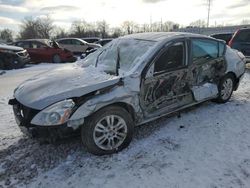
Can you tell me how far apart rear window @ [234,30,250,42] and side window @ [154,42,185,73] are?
279 inches

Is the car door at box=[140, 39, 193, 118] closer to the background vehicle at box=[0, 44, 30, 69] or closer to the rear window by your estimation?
the rear window

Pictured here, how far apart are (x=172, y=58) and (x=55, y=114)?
6.79 feet

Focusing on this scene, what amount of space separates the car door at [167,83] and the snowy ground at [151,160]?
1.43 feet

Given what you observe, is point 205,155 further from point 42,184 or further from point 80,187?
point 42,184

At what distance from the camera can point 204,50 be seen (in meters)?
5.09

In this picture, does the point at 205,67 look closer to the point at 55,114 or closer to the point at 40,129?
the point at 55,114

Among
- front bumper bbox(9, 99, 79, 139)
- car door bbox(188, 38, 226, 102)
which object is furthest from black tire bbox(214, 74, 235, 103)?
front bumper bbox(9, 99, 79, 139)

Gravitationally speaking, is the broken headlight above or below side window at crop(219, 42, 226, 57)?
below

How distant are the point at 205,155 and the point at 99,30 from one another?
6507cm

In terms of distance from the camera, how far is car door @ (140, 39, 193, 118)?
13.4ft

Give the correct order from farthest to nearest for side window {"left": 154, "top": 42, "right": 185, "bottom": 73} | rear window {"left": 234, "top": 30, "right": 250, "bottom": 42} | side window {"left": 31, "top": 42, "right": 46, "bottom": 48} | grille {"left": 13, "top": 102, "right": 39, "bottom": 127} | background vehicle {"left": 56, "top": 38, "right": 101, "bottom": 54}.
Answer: background vehicle {"left": 56, "top": 38, "right": 101, "bottom": 54}, side window {"left": 31, "top": 42, "right": 46, "bottom": 48}, rear window {"left": 234, "top": 30, "right": 250, "bottom": 42}, side window {"left": 154, "top": 42, "right": 185, "bottom": 73}, grille {"left": 13, "top": 102, "right": 39, "bottom": 127}

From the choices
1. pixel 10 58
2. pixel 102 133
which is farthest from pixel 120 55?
pixel 10 58

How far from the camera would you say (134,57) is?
14.1 feet

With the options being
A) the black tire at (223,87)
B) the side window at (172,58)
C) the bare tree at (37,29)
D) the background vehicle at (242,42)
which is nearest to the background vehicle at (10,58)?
the background vehicle at (242,42)
